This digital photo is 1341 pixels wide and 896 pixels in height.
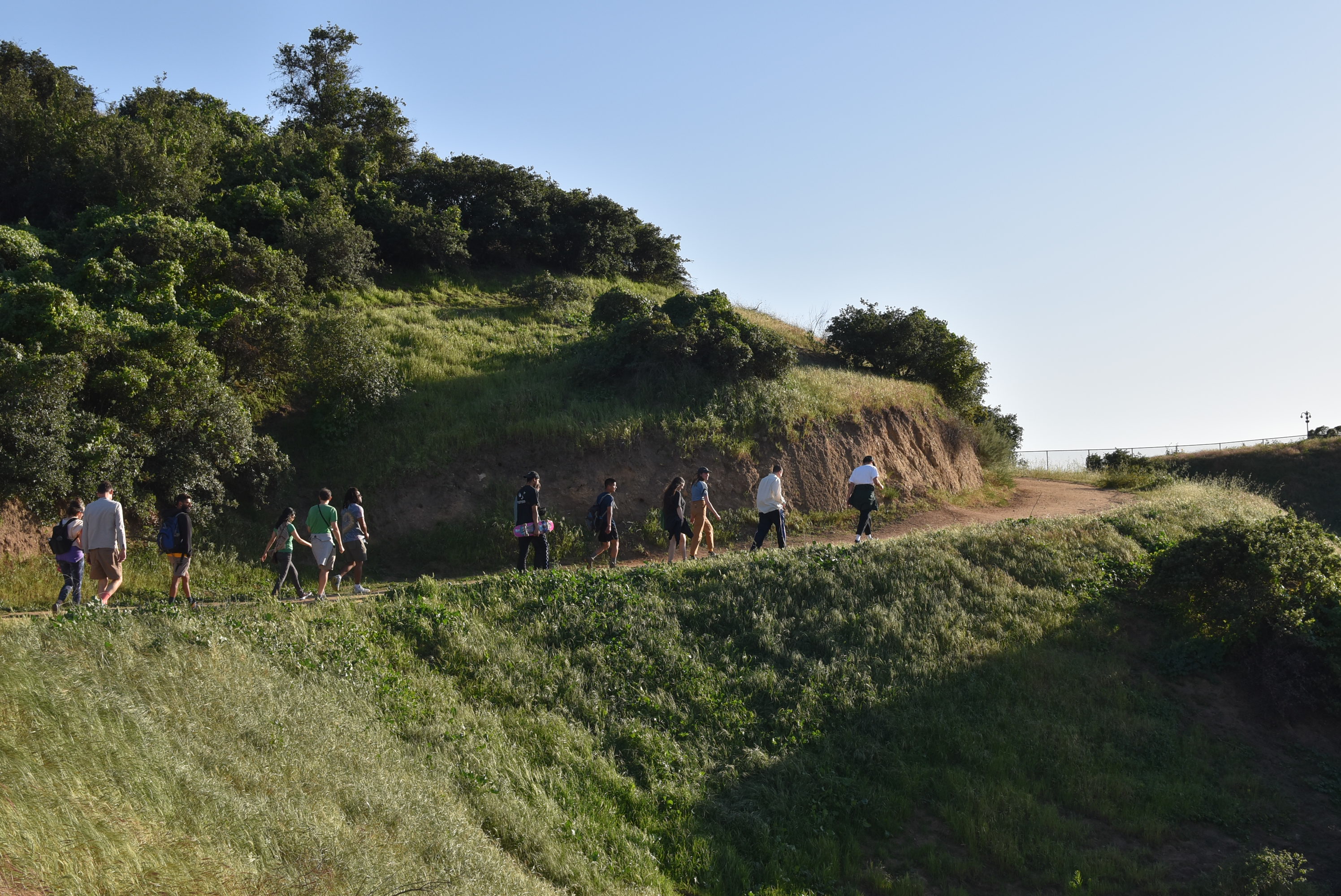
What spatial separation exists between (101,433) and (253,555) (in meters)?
3.26

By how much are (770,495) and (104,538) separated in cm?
1013

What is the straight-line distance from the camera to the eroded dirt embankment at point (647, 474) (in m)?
18.3

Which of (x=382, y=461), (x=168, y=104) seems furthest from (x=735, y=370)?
(x=168, y=104)

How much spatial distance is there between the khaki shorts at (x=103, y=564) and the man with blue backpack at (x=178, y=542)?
779 millimetres

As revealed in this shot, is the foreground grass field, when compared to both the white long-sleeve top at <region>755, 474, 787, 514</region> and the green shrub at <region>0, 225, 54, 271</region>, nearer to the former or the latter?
the white long-sleeve top at <region>755, 474, 787, 514</region>

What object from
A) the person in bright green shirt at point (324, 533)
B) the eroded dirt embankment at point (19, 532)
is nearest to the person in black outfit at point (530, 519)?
the person in bright green shirt at point (324, 533)

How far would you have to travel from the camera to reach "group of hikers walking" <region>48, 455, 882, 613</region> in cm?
1195

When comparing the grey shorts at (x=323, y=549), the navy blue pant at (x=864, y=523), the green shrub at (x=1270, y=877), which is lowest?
the green shrub at (x=1270, y=877)

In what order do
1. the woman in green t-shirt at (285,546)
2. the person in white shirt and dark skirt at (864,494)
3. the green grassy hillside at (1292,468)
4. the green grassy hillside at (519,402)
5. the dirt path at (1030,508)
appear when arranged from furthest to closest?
1. the green grassy hillside at (1292,468)
2. the dirt path at (1030,508)
3. the green grassy hillside at (519,402)
4. the person in white shirt and dark skirt at (864,494)
5. the woman in green t-shirt at (285,546)

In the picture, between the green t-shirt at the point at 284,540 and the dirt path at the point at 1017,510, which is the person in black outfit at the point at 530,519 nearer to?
the dirt path at the point at 1017,510

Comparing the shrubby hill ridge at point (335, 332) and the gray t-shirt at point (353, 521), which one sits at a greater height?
the shrubby hill ridge at point (335, 332)

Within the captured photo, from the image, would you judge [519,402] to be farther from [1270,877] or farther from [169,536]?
[1270,877]

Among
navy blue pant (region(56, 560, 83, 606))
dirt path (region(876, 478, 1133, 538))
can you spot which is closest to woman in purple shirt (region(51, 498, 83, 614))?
navy blue pant (region(56, 560, 83, 606))

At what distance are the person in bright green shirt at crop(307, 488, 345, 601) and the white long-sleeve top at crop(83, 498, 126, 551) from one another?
2.37 m
